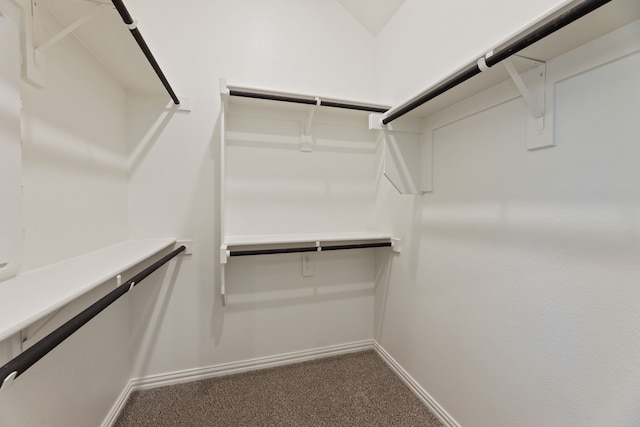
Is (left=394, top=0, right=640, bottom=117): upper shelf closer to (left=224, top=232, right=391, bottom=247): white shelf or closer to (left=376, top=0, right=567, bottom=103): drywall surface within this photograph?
(left=376, top=0, right=567, bottom=103): drywall surface

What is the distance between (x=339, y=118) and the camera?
1.90m

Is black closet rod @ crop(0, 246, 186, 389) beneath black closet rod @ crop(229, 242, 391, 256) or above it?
beneath

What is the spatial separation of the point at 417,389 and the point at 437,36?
204 cm

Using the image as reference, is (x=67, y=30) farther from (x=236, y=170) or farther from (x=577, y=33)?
(x=577, y=33)

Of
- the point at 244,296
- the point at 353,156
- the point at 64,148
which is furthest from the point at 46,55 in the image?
the point at 353,156

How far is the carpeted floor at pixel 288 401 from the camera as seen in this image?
138cm

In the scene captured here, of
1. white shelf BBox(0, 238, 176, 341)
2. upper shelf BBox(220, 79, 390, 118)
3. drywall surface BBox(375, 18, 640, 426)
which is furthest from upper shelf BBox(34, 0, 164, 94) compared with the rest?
drywall surface BBox(375, 18, 640, 426)

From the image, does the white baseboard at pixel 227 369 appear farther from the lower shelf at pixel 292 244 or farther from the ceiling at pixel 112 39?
the ceiling at pixel 112 39

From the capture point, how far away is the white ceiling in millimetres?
1763

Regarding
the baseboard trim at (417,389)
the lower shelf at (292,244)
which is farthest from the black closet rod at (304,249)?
the baseboard trim at (417,389)

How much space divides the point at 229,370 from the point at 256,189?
4.10ft

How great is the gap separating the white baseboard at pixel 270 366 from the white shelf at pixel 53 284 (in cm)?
93

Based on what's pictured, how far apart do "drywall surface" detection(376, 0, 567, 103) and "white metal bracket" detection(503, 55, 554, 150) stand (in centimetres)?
12

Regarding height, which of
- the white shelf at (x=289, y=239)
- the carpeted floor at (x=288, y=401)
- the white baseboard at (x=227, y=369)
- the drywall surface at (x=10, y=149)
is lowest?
the carpeted floor at (x=288, y=401)
